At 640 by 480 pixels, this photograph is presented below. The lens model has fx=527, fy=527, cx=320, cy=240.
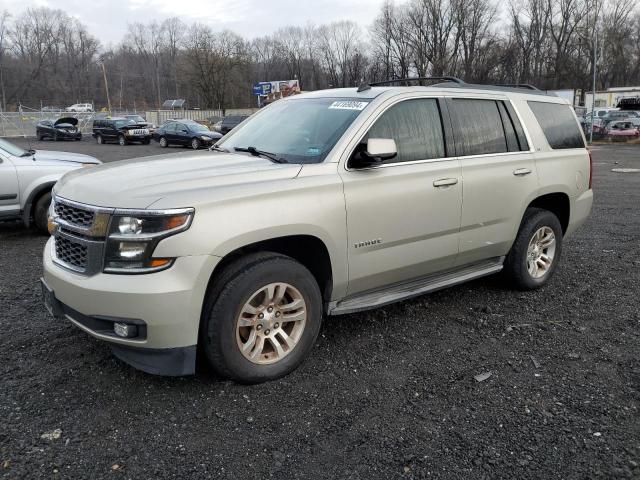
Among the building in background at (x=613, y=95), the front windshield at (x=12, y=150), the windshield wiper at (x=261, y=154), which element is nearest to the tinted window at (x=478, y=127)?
the windshield wiper at (x=261, y=154)

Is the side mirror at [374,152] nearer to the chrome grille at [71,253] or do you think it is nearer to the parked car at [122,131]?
the chrome grille at [71,253]

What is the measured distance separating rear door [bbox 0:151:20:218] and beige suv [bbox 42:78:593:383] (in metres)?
4.10

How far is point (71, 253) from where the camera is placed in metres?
3.17

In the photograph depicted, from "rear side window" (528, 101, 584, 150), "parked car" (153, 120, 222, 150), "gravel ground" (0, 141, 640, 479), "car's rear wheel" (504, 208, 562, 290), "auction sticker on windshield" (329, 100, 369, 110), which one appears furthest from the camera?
"parked car" (153, 120, 222, 150)

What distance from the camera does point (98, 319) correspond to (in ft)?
9.72

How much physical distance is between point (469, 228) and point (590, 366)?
1.34 meters

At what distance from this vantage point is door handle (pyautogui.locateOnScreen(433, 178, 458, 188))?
3977mm

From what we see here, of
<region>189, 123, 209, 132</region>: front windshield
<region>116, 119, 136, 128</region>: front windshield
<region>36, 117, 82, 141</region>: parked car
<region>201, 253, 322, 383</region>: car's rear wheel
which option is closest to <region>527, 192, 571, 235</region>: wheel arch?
<region>201, 253, 322, 383</region>: car's rear wheel

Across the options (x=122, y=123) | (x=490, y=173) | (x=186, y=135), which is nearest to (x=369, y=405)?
(x=490, y=173)

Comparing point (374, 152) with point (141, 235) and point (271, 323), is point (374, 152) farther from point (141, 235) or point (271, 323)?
point (141, 235)

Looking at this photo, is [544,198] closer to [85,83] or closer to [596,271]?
[596,271]

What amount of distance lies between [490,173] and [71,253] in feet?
10.5

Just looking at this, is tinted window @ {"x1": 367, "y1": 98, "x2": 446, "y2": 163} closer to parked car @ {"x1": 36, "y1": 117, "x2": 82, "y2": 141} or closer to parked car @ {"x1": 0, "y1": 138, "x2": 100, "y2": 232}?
parked car @ {"x1": 0, "y1": 138, "x2": 100, "y2": 232}

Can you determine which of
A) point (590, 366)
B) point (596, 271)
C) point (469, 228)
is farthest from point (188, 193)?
point (596, 271)
